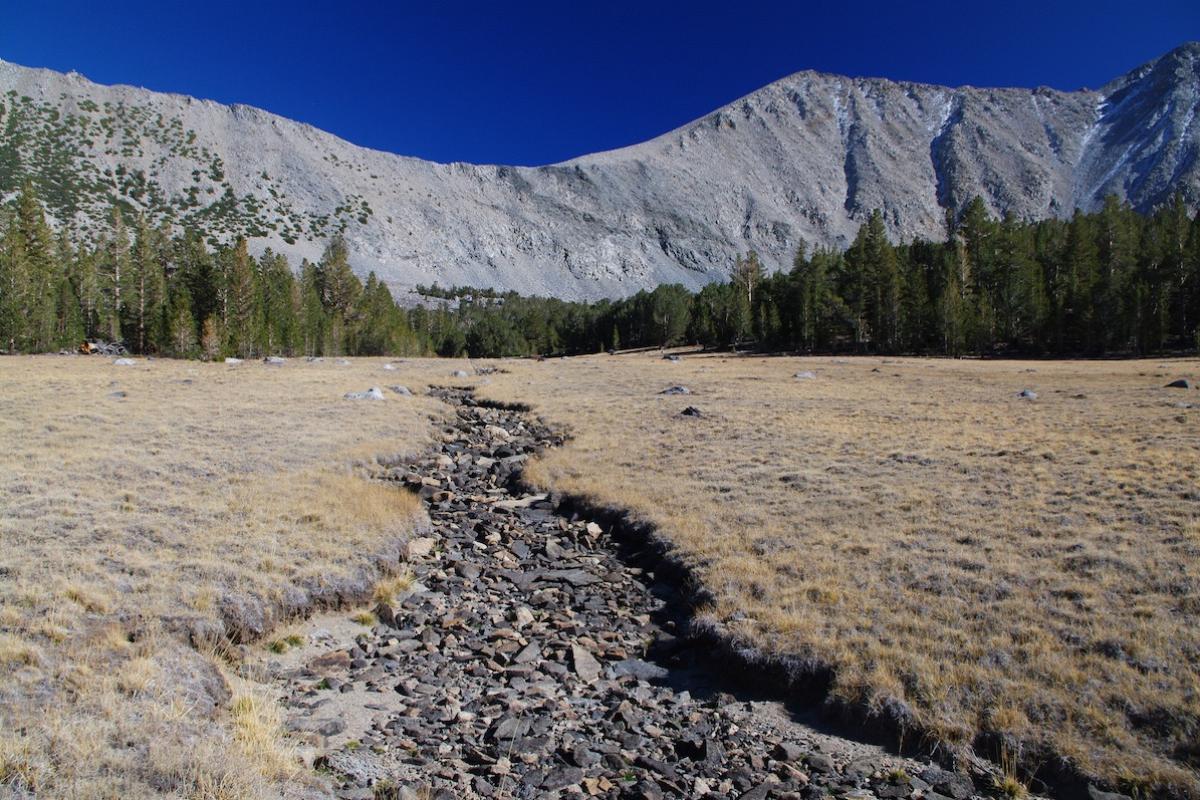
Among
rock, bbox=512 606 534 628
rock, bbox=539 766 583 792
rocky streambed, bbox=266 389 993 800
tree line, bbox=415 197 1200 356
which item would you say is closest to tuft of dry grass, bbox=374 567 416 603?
rocky streambed, bbox=266 389 993 800

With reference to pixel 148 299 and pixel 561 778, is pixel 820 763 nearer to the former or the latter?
pixel 561 778

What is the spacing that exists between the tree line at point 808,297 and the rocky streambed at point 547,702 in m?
61.8

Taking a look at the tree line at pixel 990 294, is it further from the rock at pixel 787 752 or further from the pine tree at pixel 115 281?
the pine tree at pixel 115 281

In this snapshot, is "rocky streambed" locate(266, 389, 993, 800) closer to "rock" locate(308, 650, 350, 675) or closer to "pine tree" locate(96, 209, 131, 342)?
"rock" locate(308, 650, 350, 675)

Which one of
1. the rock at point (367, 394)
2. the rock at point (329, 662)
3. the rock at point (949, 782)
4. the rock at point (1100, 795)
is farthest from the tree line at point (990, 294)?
the rock at point (329, 662)

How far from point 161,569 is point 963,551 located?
14513 mm

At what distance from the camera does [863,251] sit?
9044 centimetres

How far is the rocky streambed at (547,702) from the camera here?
671 cm

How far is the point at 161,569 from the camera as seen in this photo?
33.7ft

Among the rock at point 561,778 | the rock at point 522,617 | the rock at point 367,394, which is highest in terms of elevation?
the rock at point 367,394

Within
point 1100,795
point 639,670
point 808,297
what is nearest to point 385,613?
point 639,670

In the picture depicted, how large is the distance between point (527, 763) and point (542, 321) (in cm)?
13489

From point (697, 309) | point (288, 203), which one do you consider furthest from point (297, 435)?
point (288, 203)

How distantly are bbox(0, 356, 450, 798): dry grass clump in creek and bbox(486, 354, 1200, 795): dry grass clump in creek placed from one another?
6.87m
